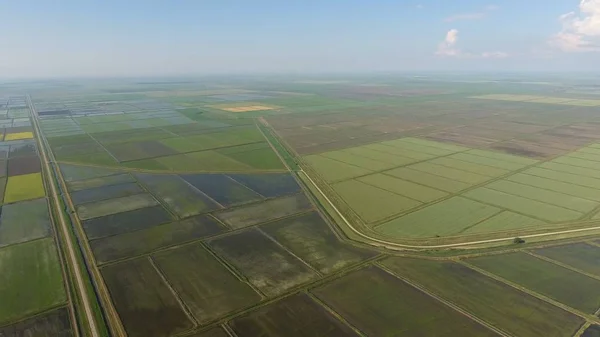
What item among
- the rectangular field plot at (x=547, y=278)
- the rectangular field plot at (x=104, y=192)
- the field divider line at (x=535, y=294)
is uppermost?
the rectangular field plot at (x=104, y=192)

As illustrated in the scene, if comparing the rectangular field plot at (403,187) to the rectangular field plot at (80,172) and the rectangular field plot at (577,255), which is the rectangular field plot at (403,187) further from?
the rectangular field plot at (80,172)

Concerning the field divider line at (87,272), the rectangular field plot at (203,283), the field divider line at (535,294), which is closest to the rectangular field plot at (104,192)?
the field divider line at (87,272)

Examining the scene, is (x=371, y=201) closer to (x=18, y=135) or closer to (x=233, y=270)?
(x=233, y=270)

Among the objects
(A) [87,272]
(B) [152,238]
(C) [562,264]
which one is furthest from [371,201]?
(A) [87,272]

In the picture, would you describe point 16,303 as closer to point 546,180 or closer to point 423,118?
point 546,180

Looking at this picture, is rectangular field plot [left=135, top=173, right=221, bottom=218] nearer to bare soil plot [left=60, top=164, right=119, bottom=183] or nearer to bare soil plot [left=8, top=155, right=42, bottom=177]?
bare soil plot [left=60, top=164, right=119, bottom=183]

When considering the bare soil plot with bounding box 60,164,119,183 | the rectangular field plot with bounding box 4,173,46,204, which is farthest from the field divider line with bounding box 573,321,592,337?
the bare soil plot with bounding box 60,164,119,183
